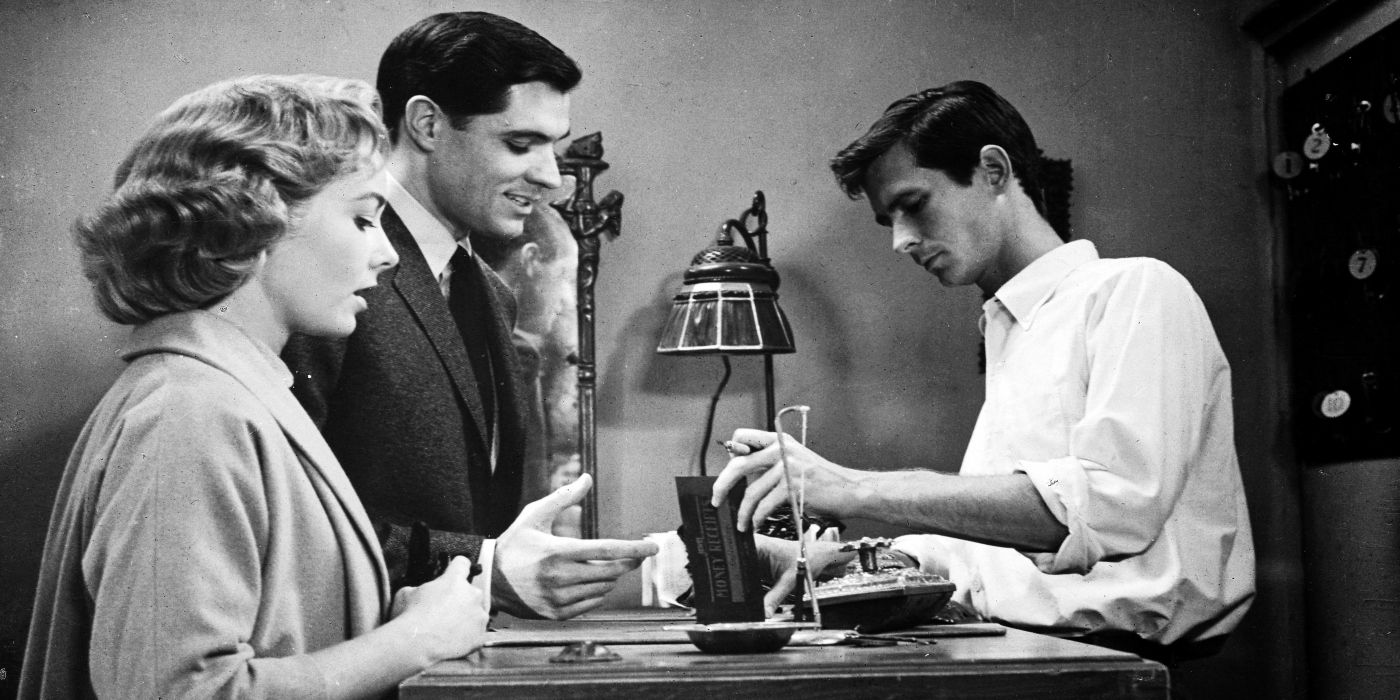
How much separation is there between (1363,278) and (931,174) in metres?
0.95

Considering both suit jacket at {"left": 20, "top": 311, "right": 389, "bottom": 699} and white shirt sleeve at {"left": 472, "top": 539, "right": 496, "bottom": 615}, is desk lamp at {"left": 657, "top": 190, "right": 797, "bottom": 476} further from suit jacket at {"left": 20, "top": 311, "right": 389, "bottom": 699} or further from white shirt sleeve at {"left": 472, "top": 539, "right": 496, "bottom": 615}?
suit jacket at {"left": 20, "top": 311, "right": 389, "bottom": 699}

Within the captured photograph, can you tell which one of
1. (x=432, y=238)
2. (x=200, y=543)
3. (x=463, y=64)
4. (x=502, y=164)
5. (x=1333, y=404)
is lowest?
(x=200, y=543)

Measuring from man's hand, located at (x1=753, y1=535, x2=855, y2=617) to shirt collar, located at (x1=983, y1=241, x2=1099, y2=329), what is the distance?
0.72m

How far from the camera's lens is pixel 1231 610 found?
2.54 meters

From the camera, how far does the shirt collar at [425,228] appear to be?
2717 millimetres

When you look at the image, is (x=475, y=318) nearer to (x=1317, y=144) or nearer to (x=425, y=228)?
(x=425, y=228)

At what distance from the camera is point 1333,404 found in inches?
115

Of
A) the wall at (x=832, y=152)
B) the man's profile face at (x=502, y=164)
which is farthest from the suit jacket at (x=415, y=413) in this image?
the wall at (x=832, y=152)

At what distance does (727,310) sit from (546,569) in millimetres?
678

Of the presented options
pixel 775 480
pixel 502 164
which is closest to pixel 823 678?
pixel 775 480

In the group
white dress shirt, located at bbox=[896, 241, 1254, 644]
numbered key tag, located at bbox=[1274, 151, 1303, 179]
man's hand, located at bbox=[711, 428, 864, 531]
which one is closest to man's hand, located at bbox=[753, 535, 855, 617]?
man's hand, located at bbox=[711, 428, 864, 531]

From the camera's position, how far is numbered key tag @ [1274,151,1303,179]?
3.07m

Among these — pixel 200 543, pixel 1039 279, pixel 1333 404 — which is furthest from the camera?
pixel 1333 404

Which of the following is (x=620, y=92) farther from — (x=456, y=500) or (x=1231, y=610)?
→ (x=1231, y=610)
